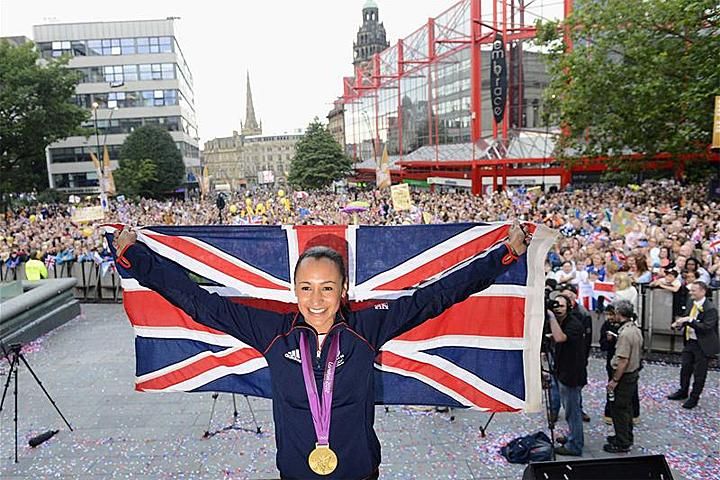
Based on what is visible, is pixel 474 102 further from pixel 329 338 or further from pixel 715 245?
pixel 329 338

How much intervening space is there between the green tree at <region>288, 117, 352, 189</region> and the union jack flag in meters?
52.0

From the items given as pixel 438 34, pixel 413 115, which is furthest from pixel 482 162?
pixel 413 115

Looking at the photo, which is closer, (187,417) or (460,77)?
(187,417)

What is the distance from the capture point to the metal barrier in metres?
13.3

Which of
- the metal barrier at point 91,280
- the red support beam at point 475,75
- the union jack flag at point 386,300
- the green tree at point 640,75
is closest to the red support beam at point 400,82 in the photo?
the red support beam at point 475,75

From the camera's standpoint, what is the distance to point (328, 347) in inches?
99.6

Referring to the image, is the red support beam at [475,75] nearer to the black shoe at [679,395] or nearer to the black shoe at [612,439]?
the black shoe at [679,395]

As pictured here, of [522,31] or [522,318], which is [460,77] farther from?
[522,318]

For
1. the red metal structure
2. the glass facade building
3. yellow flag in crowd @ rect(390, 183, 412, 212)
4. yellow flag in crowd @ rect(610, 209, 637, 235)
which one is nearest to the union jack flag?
yellow flag in crowd @ rect(610, 209, 637, 235)

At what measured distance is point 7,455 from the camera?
593 cm

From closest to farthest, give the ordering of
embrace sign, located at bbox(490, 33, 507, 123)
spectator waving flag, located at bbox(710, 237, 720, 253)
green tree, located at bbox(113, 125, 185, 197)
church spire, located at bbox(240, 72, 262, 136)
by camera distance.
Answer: spectator waving flag, located at bbox(710, 237, 720, 253)
embrace sign, located at bbox(490, 33, 507, 123)
green tree, located at bbox(113, 125, 185, 197)
church spire, located at bbox(240, 72, 262, 136)

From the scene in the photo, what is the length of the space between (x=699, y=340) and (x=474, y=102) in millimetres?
35864

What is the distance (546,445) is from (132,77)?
62.8m

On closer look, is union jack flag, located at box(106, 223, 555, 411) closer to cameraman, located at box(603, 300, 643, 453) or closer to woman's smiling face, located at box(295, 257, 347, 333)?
woman's smiling face, located at box(295, 257, 347, 333)
